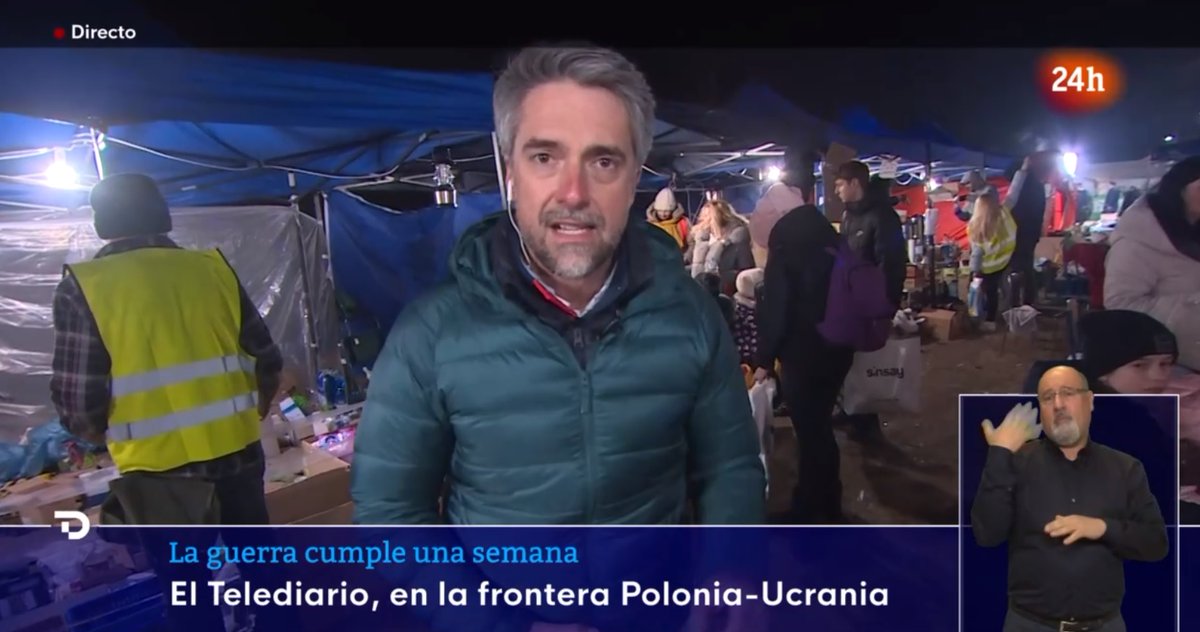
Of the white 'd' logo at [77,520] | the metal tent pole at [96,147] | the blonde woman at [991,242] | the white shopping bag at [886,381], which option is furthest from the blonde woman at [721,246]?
the white 'd' logo at [77,520]

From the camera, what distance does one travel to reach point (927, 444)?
1.33 m

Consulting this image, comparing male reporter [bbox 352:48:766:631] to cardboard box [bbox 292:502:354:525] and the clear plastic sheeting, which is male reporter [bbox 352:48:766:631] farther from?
the clear plastic sheeting

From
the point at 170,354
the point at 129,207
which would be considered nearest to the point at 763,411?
the point at 170,354

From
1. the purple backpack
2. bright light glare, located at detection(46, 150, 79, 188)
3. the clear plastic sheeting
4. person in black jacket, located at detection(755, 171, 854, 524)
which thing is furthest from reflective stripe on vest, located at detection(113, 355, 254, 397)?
the purple backpack

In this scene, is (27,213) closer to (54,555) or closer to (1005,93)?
(54,555)

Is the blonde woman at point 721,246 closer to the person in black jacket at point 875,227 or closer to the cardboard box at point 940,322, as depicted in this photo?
the person in black jacket at point 875,227

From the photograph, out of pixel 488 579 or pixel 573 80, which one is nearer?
pixel 573 80

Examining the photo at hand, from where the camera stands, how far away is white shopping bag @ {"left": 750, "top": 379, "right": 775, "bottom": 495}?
1311 millimetres

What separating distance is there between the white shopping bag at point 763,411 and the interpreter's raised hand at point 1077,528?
0.51 meters

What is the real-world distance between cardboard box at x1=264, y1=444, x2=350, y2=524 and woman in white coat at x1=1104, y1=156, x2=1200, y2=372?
1399 mm

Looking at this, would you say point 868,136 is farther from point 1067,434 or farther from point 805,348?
point 1067,434

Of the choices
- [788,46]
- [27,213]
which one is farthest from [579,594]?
[27,213]

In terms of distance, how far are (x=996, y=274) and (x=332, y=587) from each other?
4.31ft

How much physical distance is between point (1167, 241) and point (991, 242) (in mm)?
309
